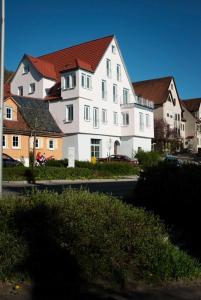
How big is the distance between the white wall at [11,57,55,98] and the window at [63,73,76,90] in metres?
4.66

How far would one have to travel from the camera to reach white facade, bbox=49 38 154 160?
4506cm

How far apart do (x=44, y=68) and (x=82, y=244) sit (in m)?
46.2

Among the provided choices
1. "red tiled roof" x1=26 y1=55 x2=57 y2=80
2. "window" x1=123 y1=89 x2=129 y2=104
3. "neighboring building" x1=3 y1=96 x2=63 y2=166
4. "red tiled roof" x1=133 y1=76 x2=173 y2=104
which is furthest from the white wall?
"red tiled roof" x1=133 y1=76 x2=173 y2=104

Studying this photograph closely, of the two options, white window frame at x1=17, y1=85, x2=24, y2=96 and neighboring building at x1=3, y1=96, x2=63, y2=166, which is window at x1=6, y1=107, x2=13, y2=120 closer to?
neighboring building at x1=3, y1=96, x2=63, y2=166

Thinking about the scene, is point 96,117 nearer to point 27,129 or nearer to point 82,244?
point 27,129

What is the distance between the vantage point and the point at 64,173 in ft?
95.3

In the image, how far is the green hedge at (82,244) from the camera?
635 centimetres

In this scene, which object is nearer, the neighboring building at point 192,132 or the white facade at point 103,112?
the white facade at point 103,112

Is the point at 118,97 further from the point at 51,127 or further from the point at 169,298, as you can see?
the point at 169,298

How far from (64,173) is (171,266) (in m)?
22.3

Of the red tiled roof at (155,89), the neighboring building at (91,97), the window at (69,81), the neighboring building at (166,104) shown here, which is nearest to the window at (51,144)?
the neighboring building at (91,97)

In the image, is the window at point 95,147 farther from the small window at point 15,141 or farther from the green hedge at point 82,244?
the green hedge at point 82,244

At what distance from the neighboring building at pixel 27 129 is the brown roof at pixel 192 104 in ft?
155

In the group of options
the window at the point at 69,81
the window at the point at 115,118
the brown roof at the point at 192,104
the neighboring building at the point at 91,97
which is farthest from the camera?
the brown roof at the point at 192,104
